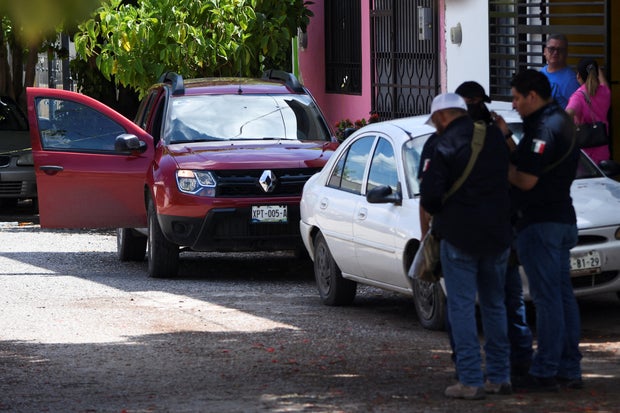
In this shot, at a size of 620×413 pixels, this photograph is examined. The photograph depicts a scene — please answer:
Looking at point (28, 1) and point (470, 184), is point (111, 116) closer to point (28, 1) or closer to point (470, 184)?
point (470, 184)

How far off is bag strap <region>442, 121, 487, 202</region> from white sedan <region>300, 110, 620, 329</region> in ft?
8.56

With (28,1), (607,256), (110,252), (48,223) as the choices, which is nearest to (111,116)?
(48,223)

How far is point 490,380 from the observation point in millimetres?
8125

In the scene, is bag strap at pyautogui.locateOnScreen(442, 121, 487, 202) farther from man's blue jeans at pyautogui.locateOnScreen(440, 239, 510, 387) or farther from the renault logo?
the renault logo

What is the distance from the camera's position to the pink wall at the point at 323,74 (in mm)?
22797

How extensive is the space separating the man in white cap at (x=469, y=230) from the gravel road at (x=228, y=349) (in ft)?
0.85

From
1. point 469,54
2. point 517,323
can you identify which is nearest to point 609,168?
point 517,323

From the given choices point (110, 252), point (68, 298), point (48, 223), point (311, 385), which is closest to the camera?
point (311, 385)

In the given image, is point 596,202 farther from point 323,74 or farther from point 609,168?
point 323,74

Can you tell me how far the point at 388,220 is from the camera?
11.1 metres

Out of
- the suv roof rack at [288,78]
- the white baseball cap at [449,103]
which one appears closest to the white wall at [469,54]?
the suv roof rack at [288,78]

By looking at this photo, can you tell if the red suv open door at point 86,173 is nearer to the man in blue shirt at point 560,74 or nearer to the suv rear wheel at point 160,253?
the suv rear wheel at point 160,253

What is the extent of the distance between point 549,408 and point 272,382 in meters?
1.76

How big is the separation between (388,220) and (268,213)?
3.11m
